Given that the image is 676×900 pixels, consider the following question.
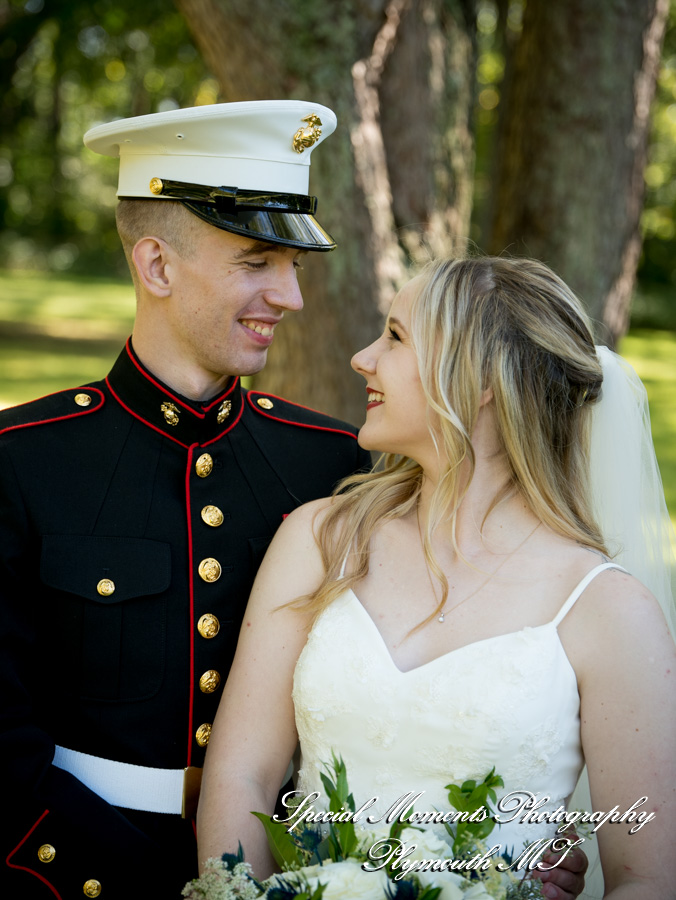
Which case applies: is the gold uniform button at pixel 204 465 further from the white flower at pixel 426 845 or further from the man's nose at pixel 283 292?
the white flower at pixel 426 845

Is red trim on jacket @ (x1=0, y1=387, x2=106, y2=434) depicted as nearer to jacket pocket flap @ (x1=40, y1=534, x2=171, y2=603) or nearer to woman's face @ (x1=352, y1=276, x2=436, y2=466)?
jacket pocket flap @ (x1=40, y1=534, x2=171, y2=603)

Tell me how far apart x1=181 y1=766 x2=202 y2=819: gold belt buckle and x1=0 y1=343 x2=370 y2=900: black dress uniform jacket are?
0.07 ft

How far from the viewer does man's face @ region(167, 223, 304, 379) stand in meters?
2.35

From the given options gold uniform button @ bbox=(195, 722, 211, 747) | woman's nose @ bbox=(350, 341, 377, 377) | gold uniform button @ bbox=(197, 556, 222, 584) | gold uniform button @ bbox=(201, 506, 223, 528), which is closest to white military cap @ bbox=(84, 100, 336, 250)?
woman's nose @ bbox=(350, 341, 377, 377)

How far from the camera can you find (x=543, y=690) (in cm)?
195

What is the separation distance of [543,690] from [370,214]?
2503mm

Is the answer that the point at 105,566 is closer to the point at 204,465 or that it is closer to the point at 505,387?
the point at 204,465

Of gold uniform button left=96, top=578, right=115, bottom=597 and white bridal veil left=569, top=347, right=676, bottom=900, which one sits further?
white bridal veil left=569, top=347, right=676, bottom=900

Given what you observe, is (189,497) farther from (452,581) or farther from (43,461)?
(452,581)

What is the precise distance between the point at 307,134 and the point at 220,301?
52 cm

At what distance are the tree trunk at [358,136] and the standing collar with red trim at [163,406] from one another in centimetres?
173

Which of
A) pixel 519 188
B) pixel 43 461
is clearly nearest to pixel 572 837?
pixel 43 461

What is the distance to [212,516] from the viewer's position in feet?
7.52

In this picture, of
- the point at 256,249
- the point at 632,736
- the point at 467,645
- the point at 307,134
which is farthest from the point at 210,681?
the point at 307,134
